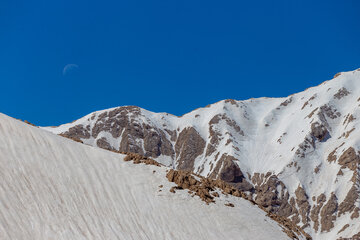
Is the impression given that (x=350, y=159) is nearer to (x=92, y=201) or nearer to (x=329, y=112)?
(x=329, y=112)

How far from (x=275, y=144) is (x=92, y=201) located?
13554 centimetres

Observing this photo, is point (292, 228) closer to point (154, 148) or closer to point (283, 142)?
point (283, 142)

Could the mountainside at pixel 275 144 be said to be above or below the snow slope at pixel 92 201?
above

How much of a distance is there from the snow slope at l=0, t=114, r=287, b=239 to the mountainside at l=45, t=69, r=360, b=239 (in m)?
77.9

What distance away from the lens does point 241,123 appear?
573ft

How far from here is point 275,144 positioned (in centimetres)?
15212

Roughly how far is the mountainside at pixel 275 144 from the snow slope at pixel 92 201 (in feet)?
256

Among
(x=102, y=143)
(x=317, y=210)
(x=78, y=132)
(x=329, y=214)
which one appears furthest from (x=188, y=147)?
(x=329, y=214)

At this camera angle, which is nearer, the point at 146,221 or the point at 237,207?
the point at 146,221

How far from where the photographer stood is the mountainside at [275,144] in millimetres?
115312

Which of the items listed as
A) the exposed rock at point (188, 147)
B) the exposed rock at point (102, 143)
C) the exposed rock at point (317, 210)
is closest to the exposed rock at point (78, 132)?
the exposed rock at point (102, 143)

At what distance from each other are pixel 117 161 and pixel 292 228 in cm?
1510

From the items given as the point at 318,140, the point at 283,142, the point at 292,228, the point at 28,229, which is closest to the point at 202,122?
the point at 283,142

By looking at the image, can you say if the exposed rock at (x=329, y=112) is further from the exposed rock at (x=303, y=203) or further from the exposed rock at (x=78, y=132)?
the exposed rock at (x=78, y=132)
